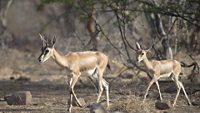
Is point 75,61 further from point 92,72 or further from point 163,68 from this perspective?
point 163,68

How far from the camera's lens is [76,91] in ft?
58.1

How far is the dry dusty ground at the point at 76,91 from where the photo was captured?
13.6m

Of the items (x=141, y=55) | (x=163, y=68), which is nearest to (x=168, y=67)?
(x=163, y=68)

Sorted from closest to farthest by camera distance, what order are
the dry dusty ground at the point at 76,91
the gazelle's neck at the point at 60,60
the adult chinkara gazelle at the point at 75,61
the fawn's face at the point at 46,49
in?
the fawn's face at the point at 46,49 < the adult chinkara gazelle at the point at 75,61 < the dry dusty ground at the point at 76,91 < the gazelle's neck at the point at 60,60

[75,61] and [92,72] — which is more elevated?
[75,61]

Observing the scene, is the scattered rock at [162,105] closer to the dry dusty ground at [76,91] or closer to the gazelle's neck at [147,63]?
the dry dusty ground at [76,91]

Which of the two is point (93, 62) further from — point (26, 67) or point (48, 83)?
point (26, 67)

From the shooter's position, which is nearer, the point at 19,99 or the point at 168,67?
the point at 19,99

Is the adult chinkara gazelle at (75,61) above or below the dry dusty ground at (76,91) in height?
above

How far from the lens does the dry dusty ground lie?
44.7 ft

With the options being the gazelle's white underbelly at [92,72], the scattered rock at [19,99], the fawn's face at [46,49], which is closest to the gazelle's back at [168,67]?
the gazelle's white underbelly at [92,72]

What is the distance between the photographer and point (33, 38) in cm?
4356

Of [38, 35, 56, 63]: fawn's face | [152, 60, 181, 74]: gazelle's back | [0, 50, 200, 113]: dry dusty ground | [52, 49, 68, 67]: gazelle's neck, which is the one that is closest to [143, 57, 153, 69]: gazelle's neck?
[152, 60, 181, 74]: gazelle's back

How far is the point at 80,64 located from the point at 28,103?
1756 millimetres
